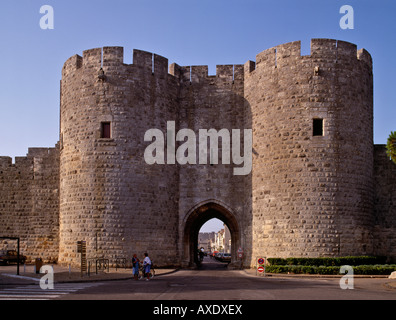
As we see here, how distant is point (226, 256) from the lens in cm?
4159

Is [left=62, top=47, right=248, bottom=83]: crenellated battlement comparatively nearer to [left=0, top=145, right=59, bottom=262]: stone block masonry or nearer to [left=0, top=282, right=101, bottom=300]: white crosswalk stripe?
[left=0, top=145, right=59, bottom=262]: stone block masonry

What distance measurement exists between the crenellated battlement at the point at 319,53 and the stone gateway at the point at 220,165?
0.06 m

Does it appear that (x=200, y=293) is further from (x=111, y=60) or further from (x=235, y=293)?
(x=111, y=60)

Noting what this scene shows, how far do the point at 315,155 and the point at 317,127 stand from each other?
4.74 ft

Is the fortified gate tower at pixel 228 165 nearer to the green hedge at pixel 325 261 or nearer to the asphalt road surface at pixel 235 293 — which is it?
the green hedge at pixel 325 261

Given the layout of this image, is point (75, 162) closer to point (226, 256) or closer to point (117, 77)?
point (117, 77)


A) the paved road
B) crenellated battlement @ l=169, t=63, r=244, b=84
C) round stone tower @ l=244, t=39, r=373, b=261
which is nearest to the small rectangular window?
crenellated battlement @ l=169, t=63, r=244, b=84

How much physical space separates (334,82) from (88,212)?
13.4 metres

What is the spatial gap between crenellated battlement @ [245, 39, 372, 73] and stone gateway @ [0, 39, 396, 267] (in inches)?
2.2

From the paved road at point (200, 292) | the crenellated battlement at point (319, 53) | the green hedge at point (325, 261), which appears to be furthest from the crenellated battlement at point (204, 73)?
the paved road at point (200, 292)

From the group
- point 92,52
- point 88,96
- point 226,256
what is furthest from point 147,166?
point 226,256

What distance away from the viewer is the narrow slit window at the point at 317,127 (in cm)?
2331
